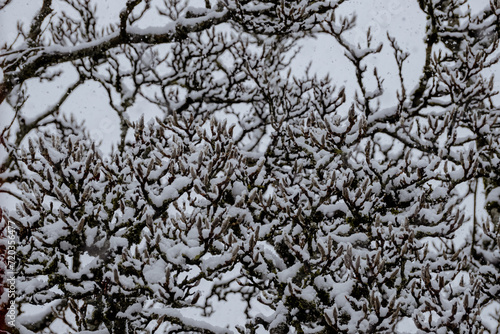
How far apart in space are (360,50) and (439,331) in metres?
3.78

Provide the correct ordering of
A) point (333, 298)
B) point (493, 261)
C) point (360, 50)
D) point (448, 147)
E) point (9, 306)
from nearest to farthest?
point (9, 306)
point (333, 298)
point (448, 147)
point (493, 261)
point (360, 50)

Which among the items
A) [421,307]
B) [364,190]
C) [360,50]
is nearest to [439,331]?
[421,307]

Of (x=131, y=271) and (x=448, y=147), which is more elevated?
(x=448, y=147)

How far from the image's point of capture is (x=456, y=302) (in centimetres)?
328

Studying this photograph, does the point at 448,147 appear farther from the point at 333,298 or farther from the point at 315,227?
the point at 333,298

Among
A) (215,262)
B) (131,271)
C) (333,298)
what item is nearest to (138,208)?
(131,271)

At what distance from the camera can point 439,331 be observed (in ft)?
11.1

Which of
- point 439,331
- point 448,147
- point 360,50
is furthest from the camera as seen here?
point 360,50

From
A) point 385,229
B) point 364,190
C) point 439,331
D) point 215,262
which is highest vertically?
point 364,190

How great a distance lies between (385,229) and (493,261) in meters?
2.45

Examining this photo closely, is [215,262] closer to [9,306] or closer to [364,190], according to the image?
[364,190]

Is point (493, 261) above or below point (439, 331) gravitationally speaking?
above

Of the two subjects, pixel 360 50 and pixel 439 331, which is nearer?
pixel 439 331

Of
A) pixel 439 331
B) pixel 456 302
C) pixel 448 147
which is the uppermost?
pixel 448 147
